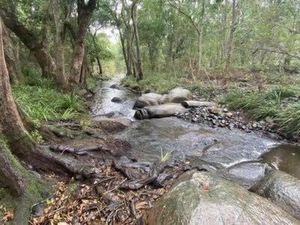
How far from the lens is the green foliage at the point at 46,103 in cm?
755

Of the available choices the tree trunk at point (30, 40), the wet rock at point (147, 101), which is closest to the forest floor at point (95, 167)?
the tree trunk at point (30, 40)

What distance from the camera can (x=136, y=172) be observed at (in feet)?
15.3

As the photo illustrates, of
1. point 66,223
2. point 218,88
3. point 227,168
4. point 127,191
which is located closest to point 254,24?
point 218,88

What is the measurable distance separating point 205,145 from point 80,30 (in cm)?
651

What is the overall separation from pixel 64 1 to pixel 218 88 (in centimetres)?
842

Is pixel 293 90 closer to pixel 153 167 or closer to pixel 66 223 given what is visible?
pixel 153 167

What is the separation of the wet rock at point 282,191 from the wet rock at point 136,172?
155cm

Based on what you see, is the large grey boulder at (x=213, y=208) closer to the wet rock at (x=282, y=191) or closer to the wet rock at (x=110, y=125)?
the wet rock at (x=282, y=191)

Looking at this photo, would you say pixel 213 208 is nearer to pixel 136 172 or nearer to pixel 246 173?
pixel 136 172

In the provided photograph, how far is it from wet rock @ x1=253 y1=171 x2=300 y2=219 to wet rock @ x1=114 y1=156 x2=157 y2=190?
5.09 ft

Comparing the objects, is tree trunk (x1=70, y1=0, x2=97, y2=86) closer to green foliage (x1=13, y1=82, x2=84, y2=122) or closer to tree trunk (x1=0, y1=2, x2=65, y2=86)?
tree trunk (x1=0, y1=2, x2=65, y2=86)

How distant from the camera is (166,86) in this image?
620 inches

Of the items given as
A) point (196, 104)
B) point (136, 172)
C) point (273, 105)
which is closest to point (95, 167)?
point (136, 172)

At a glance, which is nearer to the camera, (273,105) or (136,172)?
(136,172)
